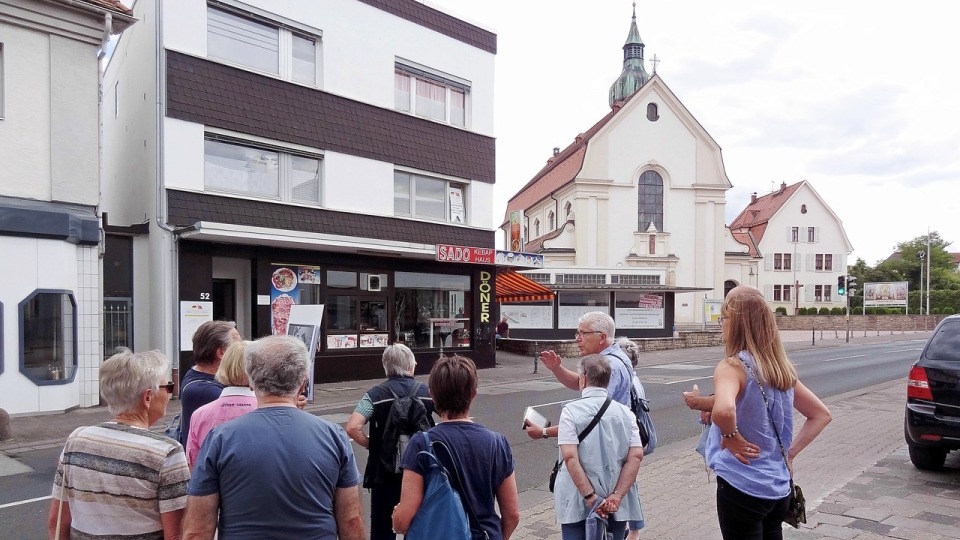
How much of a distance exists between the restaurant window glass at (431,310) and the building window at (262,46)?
5.70 meters

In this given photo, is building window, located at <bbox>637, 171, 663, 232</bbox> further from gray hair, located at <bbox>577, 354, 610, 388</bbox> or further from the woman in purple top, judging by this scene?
the woman in purple top

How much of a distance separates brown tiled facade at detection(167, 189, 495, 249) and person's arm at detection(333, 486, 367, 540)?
40.8 feet

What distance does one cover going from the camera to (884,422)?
33.2ft

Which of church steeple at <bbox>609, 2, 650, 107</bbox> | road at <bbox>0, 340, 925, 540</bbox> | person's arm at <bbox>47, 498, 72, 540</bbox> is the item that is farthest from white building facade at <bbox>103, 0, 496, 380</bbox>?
church steeple at <bbox>609, 2, 650, 107</bbox>

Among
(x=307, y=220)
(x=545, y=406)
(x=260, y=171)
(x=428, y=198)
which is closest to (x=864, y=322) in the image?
(x=428, y=198)

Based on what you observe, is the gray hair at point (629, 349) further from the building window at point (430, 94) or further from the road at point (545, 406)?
the building window at point (430, 94)

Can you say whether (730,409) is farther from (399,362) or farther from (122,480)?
(122,480)

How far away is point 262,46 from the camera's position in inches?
606

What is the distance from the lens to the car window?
6.69m

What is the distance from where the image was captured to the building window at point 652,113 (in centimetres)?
4378

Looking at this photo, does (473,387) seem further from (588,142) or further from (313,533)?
(588,142)

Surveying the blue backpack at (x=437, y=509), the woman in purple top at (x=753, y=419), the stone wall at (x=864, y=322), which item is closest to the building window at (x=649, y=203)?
the stone wall at (x=864, y=322)

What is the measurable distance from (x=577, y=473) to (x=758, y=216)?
65.9 meters

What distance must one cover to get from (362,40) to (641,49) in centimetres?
5240
